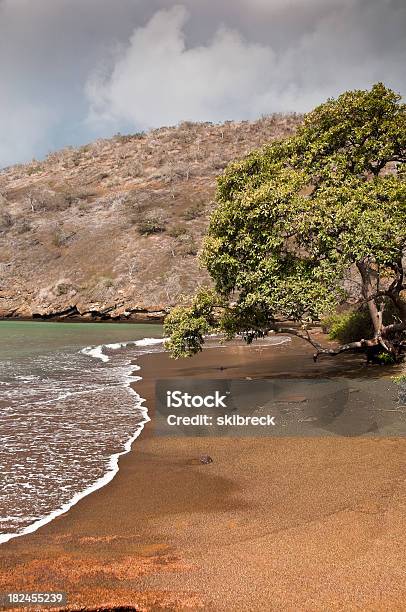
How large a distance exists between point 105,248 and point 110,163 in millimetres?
40379

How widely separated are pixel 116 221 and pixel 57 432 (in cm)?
6604

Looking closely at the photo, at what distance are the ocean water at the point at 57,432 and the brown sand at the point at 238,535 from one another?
0.51 m

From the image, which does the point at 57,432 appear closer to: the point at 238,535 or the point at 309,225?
the point at 238,535

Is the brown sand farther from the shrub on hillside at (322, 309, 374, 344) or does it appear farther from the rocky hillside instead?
the rocky hillside

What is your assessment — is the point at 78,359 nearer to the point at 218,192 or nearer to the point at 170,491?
the point at 218,192

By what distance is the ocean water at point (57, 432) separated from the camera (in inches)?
259

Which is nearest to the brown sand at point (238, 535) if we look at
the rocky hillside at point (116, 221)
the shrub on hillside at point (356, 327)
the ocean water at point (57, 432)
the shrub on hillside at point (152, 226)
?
the ocean water at point (57, 432)

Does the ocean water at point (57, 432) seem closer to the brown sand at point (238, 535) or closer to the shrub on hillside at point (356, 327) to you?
the brown sand at point (238, 535)

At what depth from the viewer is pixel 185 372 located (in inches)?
693

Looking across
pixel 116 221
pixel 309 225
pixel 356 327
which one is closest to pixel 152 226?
pixel 116 221

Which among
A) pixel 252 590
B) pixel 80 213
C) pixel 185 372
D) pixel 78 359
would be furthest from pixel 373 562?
pixel 80 213

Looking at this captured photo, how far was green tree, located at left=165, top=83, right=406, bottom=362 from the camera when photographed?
12.0 metres

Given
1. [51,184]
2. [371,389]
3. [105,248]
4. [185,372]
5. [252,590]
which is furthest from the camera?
[51,184]

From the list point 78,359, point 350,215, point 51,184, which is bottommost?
point 78,359
